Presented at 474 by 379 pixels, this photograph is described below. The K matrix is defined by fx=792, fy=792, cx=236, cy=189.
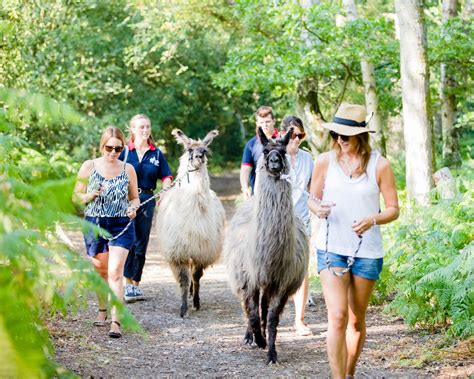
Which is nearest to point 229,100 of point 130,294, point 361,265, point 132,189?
point 130,294

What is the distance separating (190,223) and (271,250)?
2.90 meters

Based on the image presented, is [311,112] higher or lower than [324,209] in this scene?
higher

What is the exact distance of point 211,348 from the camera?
323 inches

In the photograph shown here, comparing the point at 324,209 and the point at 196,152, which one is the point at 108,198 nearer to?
the point at 196,152

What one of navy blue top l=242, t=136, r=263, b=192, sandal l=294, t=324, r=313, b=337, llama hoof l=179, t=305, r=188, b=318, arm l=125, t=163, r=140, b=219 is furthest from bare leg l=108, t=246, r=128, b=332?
navy blue top l=242, t=136, r=263, b=192

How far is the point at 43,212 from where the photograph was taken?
323cm

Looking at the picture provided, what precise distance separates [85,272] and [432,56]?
11.8 m

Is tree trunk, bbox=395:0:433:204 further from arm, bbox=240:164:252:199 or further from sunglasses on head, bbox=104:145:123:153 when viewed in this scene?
sunglasses on head, bbox=104:145:123:153

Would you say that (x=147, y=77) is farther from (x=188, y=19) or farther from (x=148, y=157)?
(x=148, y=157)

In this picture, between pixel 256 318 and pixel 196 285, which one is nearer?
pixel 256 318

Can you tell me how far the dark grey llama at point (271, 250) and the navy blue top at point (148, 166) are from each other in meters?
2.82

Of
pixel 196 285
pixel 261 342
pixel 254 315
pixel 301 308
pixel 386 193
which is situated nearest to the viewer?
pixel 386 193

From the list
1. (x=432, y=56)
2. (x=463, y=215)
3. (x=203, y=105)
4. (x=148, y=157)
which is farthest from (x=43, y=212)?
(x=203, y=105)

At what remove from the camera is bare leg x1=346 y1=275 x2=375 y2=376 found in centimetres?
584
